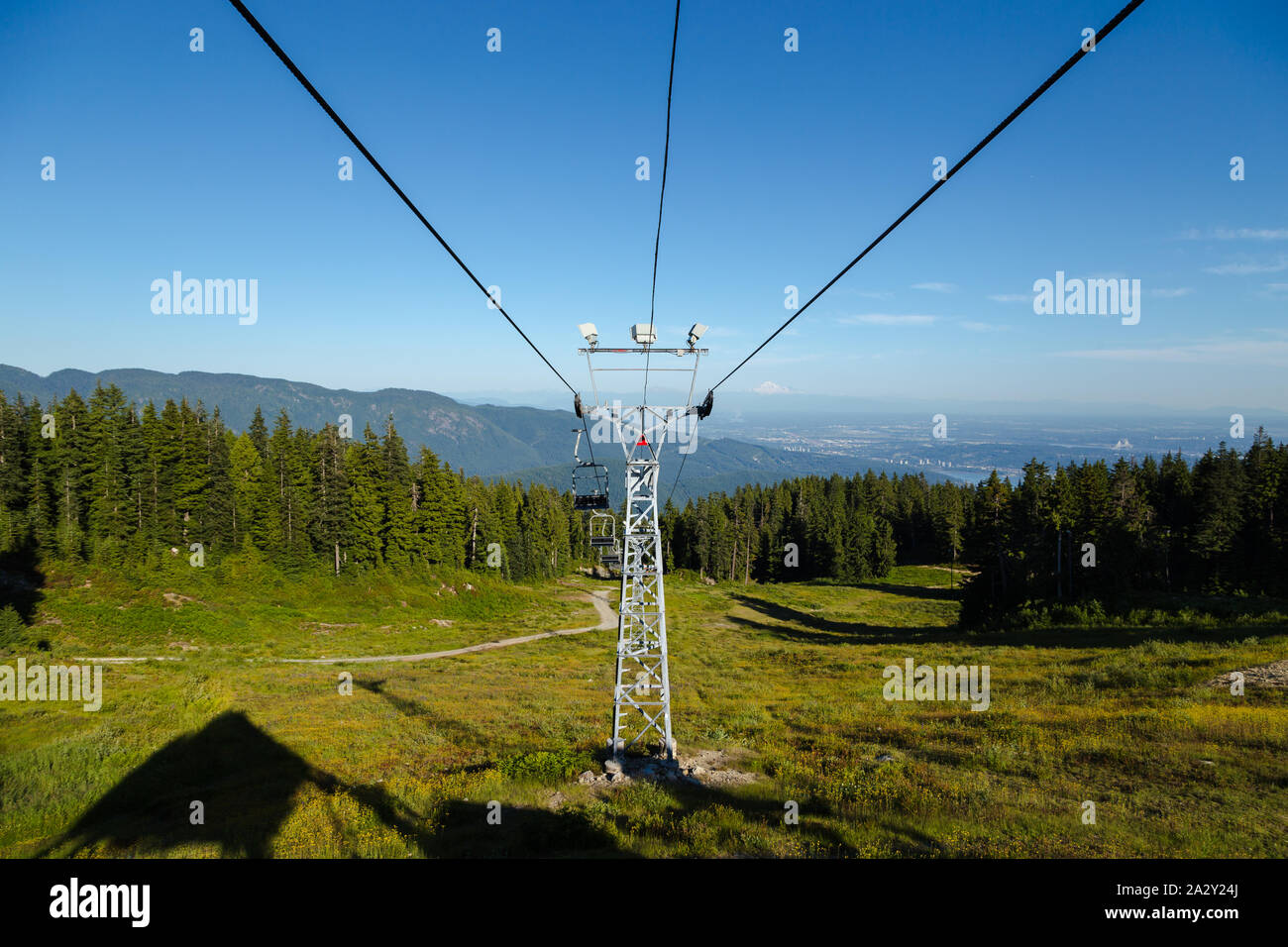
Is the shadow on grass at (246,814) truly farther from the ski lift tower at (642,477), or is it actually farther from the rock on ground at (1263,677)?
the rock on ground at (1263,677)

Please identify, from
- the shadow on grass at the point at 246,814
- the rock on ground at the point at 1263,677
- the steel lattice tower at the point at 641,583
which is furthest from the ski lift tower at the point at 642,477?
the rock on ground at the point at 1263,677

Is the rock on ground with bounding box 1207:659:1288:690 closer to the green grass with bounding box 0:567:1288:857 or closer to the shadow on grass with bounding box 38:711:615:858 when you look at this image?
the green grass with bounding box 0:567:1288:857

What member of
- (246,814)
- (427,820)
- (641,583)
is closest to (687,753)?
(641,583)

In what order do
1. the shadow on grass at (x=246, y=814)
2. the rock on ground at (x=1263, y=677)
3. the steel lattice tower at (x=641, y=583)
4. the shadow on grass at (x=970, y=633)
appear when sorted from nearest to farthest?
the shadow on grass at (x=246, y=814) → the steel lattice tower at (x=641, y=583) → the rock on ground at (x=1263, y=677) → the shadow on grass at (x=970, y=633)

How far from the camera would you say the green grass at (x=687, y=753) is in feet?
43.1

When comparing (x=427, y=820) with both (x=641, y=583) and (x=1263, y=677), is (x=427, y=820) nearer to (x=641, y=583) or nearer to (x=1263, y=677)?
(x=641, y=583)

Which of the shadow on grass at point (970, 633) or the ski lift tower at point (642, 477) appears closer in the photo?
the ski lift tower at point (642, 477)

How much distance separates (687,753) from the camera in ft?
68.6

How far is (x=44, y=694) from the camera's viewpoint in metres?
27.6

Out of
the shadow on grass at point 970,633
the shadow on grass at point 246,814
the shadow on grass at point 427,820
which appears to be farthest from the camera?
the shadow on grass at point 970,633

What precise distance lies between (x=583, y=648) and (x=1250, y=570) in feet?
229
